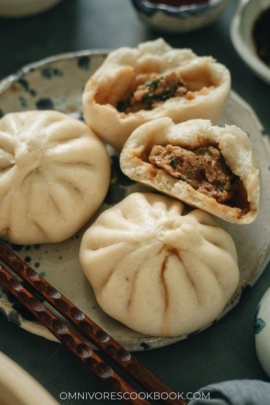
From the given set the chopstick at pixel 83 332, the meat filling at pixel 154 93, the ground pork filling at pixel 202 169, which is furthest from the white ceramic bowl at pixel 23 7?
the chopstick at pixel 83 332

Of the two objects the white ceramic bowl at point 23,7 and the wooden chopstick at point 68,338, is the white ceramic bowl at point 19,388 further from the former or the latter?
the white ceramic bowl at point 23,7

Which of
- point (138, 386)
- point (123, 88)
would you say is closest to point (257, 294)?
point (138, 386)

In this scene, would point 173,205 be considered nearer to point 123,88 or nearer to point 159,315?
point 159,315

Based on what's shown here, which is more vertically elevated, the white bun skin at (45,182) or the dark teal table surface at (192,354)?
the white bun skin at (45,182)

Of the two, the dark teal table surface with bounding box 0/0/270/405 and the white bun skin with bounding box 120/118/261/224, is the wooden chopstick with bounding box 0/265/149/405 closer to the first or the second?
the dark teal table surface with bounding box 0/0/270/405

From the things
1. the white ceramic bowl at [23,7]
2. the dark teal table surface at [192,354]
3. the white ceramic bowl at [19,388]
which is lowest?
the dark teal table surface at [192,354]

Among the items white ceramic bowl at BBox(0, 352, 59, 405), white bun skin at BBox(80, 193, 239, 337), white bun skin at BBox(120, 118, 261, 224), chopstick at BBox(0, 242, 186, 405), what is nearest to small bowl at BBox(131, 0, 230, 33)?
white bun skin at BBox(120, 118, 261, 224)
